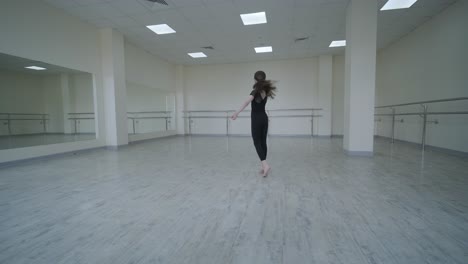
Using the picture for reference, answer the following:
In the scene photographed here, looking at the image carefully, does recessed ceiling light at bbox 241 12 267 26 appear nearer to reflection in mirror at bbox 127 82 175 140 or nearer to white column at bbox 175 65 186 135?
reflection in mirror at bbox 127 82 175 140

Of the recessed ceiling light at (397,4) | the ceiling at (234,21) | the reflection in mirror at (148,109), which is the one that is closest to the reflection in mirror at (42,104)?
the reflection in mirror at (148,109)

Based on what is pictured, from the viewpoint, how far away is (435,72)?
4.35m

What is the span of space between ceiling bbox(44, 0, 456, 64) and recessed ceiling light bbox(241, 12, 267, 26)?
0.14m

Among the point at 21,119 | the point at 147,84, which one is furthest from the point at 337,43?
the point at 21,119

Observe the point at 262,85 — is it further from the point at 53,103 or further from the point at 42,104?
the point at 42,104

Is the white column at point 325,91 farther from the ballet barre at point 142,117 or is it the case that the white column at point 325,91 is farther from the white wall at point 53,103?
the white wall at point 53,103

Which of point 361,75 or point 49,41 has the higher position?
point 49,41

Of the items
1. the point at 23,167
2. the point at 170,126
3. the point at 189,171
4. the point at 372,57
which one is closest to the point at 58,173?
the point at 23,167

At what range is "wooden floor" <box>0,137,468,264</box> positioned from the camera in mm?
1098

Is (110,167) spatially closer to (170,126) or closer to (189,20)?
(189,20)

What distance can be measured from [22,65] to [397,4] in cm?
727

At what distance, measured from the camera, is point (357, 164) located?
124 inches

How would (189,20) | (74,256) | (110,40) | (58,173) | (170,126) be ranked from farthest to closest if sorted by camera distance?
(170,126) → (110,40) → (189,20) → (58,173) → (74,256)

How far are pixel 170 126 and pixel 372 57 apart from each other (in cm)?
712
